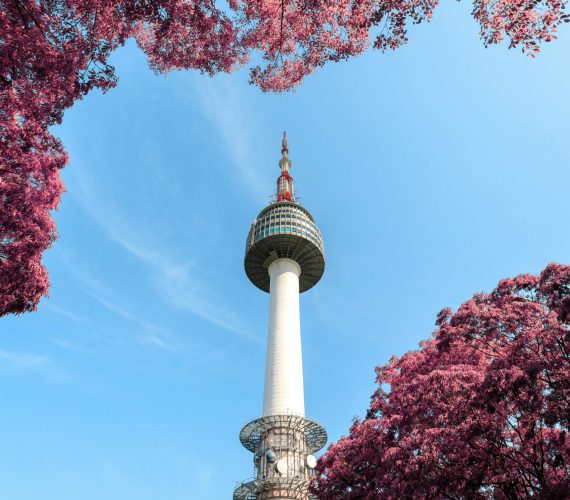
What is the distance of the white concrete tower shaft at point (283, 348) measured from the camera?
57.2 m

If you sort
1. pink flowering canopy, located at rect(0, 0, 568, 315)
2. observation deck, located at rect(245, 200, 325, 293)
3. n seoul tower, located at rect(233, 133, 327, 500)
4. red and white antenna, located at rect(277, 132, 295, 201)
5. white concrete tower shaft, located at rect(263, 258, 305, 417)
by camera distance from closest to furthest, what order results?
1. pink flowering canopy, located at rect(0, 0, 568, 315)
2. n seoul tower, located at rect(233, 133, 327, 500)
3. white concrete tower shaft, located at rect(263, 258, 305, 417)
4. observation deck, located at rect(245, 200, 325, 293)
5. red and white antenna, located at rect(277, 132, 295, 201)

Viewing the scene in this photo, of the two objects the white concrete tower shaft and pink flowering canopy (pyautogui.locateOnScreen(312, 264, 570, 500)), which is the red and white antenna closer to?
the white concrete tower shaft

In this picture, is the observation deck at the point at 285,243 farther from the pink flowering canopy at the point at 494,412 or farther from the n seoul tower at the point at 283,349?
the pink flowering canopy at the point at 494,412

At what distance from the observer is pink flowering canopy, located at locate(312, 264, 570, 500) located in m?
15.3

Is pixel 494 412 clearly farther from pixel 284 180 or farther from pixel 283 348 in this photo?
pixel 284 180

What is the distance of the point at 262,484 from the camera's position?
51.2m

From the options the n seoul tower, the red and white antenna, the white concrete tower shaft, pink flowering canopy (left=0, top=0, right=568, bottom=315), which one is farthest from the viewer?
the red and white antenna

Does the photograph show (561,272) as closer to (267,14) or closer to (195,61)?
(267,14)

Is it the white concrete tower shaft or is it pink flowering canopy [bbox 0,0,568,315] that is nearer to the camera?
pink flowering canopy [bbox 0,0,568,315]

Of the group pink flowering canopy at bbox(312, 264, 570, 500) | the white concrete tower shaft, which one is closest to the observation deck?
the white concrete tower shaft

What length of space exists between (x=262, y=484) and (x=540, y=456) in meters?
40.8

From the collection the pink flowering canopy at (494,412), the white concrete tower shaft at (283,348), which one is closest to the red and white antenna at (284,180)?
the white concrete tower shaft at (283,348)

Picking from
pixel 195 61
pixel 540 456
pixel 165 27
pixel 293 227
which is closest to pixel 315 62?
pixel 195 61

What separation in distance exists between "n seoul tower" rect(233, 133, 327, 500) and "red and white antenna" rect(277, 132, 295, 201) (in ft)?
0.18
